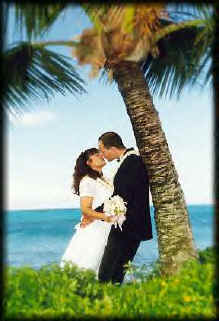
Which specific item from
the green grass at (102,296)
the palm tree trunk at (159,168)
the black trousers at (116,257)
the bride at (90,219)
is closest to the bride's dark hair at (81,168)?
the bride at (90,219)

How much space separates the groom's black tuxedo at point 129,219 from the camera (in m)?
7.38

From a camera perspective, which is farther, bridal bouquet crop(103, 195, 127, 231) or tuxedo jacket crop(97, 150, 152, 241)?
tuxedo jacket crop(97, 150, 152, 241)

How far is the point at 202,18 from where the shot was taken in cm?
689

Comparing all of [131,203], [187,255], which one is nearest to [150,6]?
[131,203]

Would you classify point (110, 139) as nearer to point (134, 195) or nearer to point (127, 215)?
point (134, 195)

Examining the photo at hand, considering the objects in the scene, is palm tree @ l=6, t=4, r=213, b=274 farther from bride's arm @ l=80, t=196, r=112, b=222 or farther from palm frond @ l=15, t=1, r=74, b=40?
bride's arm @ l=80, t=196, r=112, b=222

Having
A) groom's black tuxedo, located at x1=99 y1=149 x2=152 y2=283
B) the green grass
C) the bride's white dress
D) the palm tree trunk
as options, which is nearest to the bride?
the bride's white dress

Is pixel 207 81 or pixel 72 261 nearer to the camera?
pixel 207 81

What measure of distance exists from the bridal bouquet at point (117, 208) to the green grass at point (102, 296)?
Answer: 2.26ft

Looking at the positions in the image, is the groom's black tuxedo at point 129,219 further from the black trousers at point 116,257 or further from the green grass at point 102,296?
the green grass at point 102,296

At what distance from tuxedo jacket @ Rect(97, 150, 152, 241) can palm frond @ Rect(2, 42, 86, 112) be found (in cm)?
99

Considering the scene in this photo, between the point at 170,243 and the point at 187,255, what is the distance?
211 millimetres

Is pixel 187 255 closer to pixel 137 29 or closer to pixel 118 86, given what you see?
pixel 118 86

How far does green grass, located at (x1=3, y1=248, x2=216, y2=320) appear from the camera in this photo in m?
6.34
